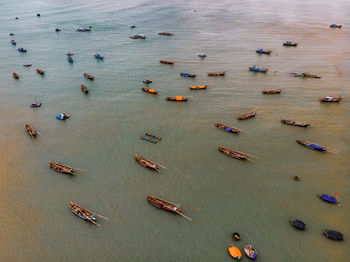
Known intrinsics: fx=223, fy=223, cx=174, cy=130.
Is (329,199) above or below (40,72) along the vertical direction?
below

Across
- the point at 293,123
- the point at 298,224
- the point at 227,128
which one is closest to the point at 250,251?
the point at 298,224

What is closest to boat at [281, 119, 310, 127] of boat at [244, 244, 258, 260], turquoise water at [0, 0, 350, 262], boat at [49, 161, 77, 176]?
turquoise water at [0, 0, 350, 262]

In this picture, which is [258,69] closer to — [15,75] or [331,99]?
[331,99]

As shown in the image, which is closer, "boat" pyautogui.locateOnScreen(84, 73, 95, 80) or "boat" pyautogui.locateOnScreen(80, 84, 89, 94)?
"boat" pyautogui.locateOnScreen(80, 84, 89, 94)

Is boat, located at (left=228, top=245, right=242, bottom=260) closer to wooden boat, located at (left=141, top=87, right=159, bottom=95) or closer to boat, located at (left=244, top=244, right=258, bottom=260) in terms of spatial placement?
boat, located at (left=244, top=244, right=258, bottom=260)

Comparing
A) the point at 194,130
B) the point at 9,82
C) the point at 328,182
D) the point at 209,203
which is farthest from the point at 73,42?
the point at 328,182

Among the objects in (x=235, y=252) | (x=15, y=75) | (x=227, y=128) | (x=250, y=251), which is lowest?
(x=235, y=252)

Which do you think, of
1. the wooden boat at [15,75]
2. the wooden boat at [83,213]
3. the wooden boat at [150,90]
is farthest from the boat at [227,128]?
the wooden boat at [15,75]
